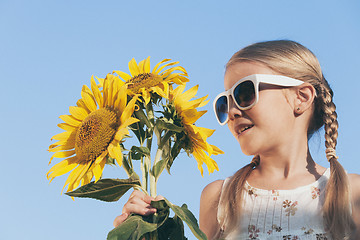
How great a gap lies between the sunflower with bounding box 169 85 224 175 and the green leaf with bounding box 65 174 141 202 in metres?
0.29

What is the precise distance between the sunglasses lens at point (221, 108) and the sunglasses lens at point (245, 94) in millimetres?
123

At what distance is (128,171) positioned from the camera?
1.68 m

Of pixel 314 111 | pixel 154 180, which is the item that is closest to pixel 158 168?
pixel 154 180

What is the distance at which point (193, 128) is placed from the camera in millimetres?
1723

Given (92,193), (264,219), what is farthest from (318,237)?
(92,193)

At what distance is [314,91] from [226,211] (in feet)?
2.75

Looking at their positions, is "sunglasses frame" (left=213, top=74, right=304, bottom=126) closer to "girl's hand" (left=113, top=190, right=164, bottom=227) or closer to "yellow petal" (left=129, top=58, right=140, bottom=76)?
"yellow petal" (left=129, top=58, right=140, bottom=76)

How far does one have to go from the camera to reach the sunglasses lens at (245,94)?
2248 mm

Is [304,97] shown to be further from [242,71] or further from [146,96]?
[146,96]

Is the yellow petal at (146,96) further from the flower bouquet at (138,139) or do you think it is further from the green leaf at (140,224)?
the green leaf at (140,224)

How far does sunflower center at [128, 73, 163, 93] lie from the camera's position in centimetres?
178

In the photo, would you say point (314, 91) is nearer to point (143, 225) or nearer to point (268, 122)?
point (268, 122)

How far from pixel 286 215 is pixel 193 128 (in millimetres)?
863

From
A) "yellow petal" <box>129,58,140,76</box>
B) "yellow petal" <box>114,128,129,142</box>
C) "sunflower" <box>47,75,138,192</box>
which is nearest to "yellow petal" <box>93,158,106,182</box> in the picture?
"sunflower" <box>47,75,138,192</box>
